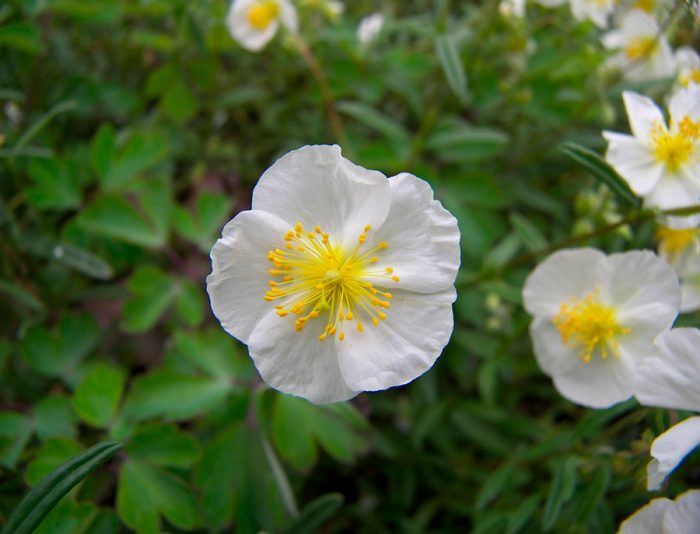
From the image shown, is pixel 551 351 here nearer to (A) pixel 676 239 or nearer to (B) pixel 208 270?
(A) pixel 676 239

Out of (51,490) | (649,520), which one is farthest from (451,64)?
(51,490)

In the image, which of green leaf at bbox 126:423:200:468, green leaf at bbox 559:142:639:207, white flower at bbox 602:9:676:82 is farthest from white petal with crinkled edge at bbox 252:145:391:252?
white flower at bbox 602:9:676:82

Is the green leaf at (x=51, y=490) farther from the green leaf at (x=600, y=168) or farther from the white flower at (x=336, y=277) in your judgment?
the green leaf at (x=600, y=168)

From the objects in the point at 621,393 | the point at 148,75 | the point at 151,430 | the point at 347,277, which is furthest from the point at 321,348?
the point at 148,75

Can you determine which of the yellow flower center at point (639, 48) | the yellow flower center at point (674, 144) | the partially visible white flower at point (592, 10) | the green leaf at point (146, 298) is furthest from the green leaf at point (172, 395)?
the yellow flower center at point (639, 48)

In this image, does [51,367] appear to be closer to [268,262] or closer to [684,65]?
[268,262]
